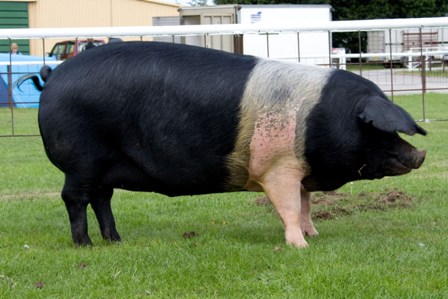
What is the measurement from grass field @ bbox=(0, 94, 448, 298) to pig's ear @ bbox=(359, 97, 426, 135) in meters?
0.87

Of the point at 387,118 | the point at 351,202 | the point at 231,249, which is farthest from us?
the point at 351,202

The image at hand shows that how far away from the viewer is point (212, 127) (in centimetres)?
640

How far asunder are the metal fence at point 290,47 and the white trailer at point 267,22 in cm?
3

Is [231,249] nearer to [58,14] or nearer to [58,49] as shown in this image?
[58,49]

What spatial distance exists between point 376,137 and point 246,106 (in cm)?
97

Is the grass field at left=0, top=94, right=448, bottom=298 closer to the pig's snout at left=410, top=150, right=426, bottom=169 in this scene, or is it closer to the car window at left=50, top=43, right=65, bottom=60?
the pig's snout at left=410, top=150, right=426, bottom=169

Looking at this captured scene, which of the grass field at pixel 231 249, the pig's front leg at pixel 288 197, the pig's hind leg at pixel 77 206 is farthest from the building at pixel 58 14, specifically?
the pig's front leg at pixel 288 197

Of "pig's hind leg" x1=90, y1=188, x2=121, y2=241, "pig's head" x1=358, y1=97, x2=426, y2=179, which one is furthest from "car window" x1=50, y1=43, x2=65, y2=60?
"pig's head" x1=358, y1=97, x2=426, y2=179

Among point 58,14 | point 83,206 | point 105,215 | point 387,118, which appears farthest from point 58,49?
point 387,118

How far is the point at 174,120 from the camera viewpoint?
6.44 m

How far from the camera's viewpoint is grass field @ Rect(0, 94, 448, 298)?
5.35 m

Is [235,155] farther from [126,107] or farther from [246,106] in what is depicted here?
[126,107]

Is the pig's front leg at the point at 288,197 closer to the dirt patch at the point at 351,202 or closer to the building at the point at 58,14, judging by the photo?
the dirt patch at the point at 351,202

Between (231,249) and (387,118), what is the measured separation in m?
1.45
